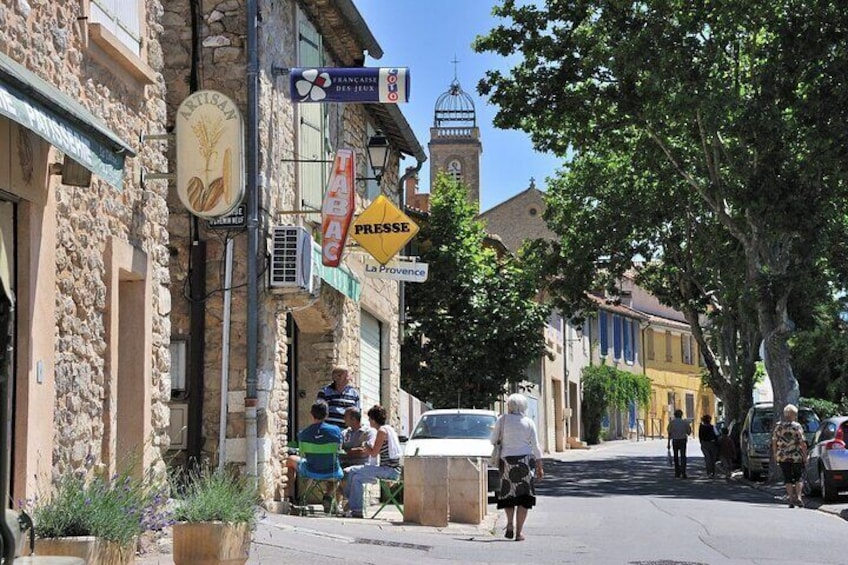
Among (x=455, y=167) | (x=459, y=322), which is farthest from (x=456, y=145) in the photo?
(x=459, y=322)

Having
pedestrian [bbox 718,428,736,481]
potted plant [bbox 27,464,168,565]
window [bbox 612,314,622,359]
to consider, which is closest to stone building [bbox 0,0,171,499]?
potted plant [bbox 27,464,168,565]

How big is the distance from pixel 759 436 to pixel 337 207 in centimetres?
1582

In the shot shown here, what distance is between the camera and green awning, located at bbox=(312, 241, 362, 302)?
18.0 metres

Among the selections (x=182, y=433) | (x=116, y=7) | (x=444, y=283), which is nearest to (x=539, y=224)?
(x=444, y=283)

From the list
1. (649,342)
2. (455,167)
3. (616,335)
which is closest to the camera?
(616,335)

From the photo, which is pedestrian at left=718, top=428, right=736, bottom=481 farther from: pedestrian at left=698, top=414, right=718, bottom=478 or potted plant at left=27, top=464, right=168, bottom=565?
potted plant at left=27, top=464, right=168, bottom=565

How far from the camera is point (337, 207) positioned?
17344 millimetres

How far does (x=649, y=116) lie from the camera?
2536 centimetres

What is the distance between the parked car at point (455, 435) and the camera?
67.2 ft

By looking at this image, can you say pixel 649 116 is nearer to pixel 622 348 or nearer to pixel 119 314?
pixel 119 314

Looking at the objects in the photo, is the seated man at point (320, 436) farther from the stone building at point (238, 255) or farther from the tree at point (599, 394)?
the tree at point (599, 394)

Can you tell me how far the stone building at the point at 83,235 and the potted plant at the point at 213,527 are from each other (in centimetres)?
122

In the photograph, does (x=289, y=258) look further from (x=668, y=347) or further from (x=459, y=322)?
(x=668, y=347)

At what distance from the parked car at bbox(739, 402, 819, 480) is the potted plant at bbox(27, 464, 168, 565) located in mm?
22978
